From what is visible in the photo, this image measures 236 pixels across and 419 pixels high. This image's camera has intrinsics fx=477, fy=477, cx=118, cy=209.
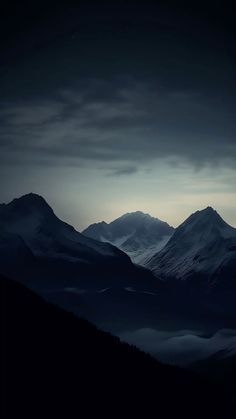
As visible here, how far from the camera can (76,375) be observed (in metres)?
58.1

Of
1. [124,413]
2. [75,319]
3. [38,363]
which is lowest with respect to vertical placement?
[124,413]

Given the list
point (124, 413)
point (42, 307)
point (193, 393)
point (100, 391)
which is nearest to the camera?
point (124, 413)

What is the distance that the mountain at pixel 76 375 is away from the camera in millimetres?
48969

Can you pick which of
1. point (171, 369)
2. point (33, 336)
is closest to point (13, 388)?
point (33, 336)

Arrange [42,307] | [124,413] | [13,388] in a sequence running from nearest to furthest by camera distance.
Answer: [13,388], [124,413], [42,307]

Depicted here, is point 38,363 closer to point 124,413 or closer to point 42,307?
point 124,413

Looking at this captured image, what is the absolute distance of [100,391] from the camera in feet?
186

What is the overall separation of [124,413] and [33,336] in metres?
19.0

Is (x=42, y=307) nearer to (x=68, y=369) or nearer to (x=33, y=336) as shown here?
(x=33, y=336)

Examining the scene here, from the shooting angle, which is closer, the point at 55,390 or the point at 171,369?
the point at 55,390

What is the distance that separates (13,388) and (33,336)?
18357mm

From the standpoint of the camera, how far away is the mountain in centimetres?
4897

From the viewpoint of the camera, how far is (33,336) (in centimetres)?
6650

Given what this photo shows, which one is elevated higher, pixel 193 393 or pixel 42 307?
pixel 42 307
